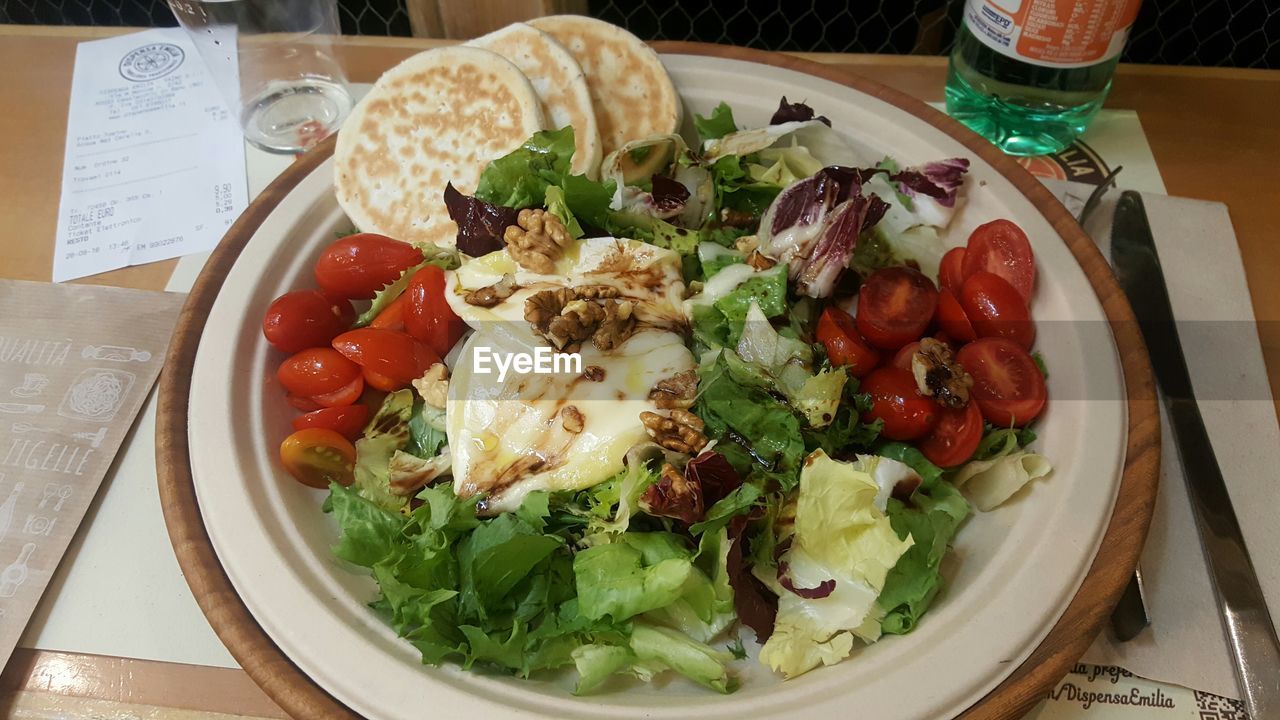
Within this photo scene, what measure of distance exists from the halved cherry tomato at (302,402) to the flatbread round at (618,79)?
2.75ft

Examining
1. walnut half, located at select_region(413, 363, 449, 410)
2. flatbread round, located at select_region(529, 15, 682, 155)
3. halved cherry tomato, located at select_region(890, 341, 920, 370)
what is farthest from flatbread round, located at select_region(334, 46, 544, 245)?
halved cherry tomato, located at select_region(890, 341, 920, 370)

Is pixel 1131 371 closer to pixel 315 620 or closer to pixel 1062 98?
pixel 1062 98

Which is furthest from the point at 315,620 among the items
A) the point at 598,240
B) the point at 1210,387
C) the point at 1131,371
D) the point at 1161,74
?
the point at 1161,74

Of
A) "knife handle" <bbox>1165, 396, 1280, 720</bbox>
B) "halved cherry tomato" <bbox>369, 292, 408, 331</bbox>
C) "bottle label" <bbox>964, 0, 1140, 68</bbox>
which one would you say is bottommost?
"knife handle" <bbox>1165, 396, 1280, 720</bbox>

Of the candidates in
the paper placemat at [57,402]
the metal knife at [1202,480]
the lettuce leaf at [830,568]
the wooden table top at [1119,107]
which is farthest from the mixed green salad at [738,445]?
the wooden table top at [1119,107]

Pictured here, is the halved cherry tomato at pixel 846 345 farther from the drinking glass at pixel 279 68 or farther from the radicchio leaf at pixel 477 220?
the drinking glass at pixel 279 68

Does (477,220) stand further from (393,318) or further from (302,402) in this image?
(302,402)

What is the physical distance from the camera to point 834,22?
9.97 feet

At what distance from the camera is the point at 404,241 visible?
169 cm

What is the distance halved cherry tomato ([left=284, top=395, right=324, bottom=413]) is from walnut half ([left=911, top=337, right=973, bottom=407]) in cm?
109

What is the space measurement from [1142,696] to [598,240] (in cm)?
118

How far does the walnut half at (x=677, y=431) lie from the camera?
1.29m

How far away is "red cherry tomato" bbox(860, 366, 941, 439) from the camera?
1329 millimetres

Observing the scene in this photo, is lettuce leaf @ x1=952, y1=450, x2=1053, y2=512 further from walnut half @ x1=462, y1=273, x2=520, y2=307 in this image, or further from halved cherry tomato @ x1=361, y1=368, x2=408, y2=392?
halved cherry tomato @ x1=361, y1=368, x2=408, y2=392
